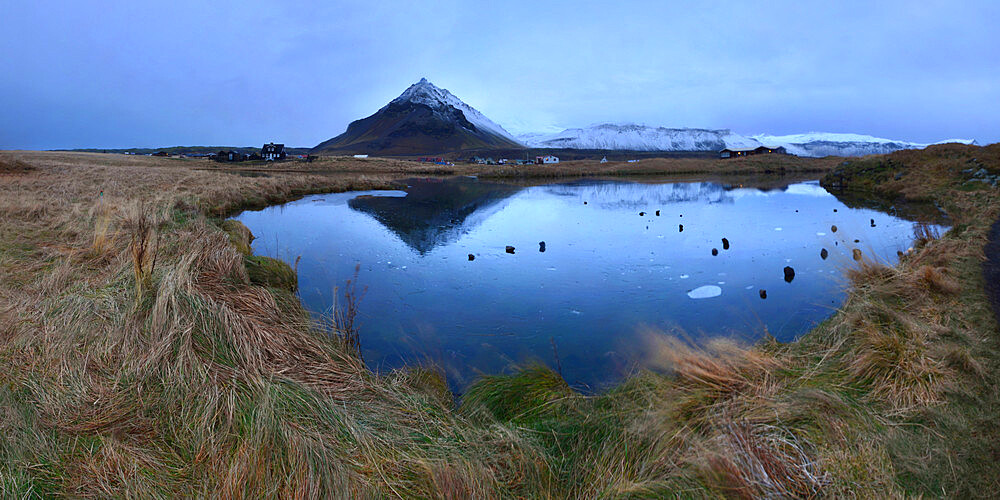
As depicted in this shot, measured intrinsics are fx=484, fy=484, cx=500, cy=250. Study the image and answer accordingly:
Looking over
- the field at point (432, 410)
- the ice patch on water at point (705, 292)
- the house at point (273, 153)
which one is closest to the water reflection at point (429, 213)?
the ice patch on water at point (705, 292)

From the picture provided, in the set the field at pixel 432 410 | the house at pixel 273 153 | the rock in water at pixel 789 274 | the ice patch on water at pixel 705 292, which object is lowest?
the ice patch on water at pixel 705 292

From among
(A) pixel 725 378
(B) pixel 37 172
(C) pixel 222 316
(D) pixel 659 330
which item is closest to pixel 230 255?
(C) pixel 222 316

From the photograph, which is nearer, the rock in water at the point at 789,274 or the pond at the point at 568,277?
the pond at the point at 568,277

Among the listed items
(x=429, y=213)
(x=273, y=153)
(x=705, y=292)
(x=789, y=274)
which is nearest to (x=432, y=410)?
(x=705, y=292)

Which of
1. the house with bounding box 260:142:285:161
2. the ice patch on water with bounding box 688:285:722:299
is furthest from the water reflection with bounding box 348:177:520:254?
the house with bounding box 260:142:285:161

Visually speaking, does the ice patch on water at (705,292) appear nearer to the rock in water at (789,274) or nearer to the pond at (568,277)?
the pond at (568,277)

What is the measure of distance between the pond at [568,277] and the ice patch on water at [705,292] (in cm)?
5

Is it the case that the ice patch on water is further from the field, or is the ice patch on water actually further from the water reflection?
the water reflection

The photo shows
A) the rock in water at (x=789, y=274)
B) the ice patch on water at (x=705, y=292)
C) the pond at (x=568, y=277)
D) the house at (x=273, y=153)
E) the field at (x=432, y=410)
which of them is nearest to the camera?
the field at (x=432, y=410)

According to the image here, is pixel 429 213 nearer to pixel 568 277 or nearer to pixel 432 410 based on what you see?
pixel 568 277

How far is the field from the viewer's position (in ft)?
9.11

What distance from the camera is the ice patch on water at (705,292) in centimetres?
843

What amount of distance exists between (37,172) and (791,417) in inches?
1275

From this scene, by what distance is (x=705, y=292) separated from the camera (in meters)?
8.63
